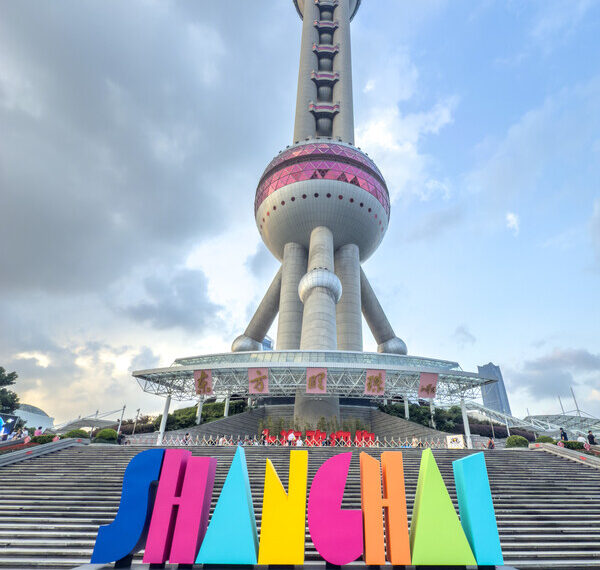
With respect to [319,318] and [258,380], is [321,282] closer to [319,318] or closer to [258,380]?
[319,318]

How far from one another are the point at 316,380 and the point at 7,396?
125ft

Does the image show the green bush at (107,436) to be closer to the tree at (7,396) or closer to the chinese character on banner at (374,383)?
the chinese character on banner at (374,383)

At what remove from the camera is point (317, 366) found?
28.3 meters

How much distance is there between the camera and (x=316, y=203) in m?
46.4

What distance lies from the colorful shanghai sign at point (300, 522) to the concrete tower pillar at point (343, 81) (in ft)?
179

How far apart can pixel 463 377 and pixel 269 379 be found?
16.6 meters

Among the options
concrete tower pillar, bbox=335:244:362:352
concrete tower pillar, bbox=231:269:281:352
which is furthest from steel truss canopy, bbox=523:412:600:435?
concrete tower pillar, bbox=231:269:281:352

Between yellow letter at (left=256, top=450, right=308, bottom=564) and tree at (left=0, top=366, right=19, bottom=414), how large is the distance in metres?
49.3

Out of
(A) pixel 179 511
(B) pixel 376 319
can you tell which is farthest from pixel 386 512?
(B) pixel 376 319

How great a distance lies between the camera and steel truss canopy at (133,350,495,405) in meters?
29.4

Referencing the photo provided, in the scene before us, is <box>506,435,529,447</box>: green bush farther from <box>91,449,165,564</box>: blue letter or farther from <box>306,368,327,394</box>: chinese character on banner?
<box>91,449,165,564</box>: blue letter

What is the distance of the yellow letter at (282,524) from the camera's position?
6.05m

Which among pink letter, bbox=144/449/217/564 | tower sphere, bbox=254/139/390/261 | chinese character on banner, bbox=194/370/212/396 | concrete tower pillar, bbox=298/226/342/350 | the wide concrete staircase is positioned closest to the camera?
pink letter, bbox=144/449/217/564

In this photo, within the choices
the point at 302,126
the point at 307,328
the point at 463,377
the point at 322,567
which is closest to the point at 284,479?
the point at 322,567
